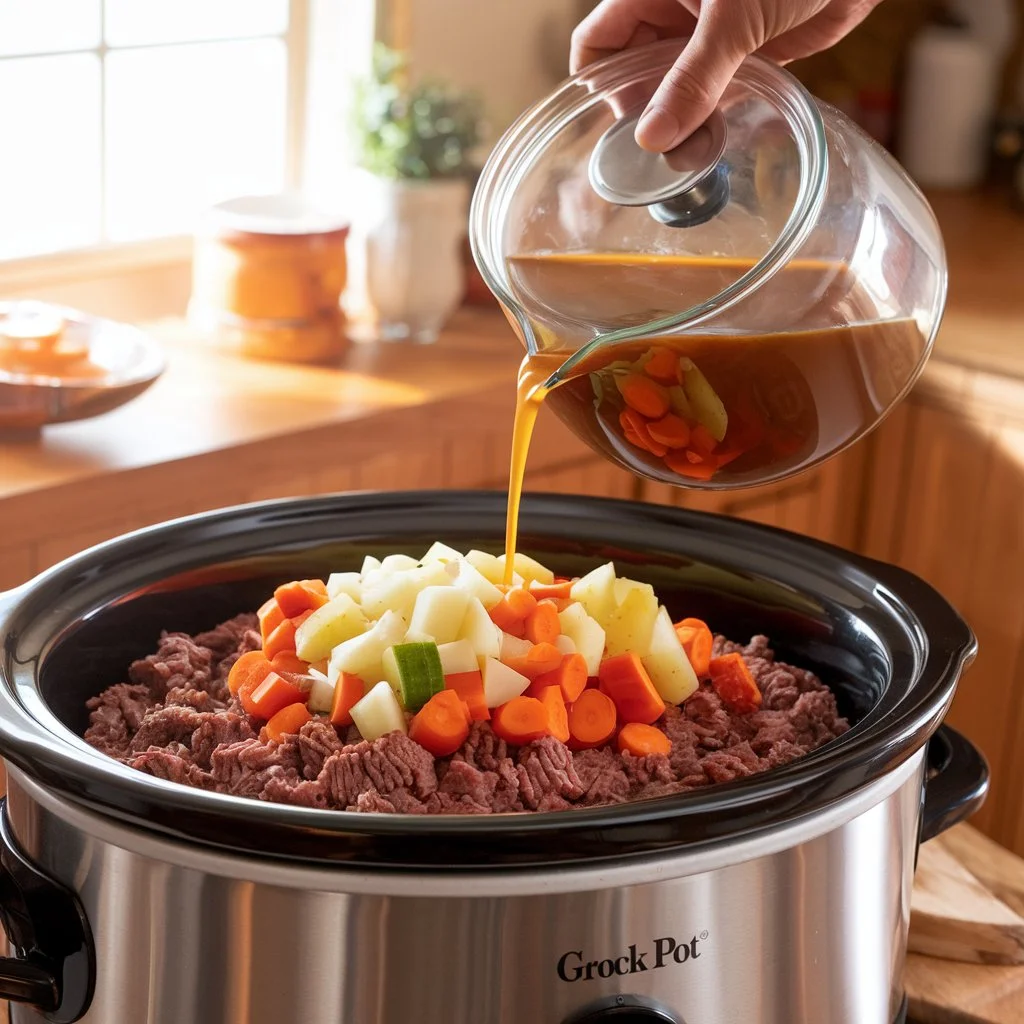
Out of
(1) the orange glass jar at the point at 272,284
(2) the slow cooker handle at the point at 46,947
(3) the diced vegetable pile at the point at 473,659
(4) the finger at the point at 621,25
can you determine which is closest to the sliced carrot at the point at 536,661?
(3) the diced vegetable pile at the point at 473,659

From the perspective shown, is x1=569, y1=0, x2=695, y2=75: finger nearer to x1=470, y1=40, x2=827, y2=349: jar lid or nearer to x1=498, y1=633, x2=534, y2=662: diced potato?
x1=470, y1=40, x2=827, y2=349: jar lid

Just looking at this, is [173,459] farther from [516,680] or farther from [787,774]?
[787,774]

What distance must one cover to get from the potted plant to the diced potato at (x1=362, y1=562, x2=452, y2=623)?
1.35m

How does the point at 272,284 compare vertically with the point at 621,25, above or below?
below

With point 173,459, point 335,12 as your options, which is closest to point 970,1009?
point 173,459

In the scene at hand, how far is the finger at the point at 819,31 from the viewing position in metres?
1.39

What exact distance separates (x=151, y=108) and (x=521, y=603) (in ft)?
5.82

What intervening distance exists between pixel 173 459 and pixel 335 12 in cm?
109

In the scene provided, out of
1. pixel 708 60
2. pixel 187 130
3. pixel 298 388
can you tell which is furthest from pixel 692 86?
pixel 187 130

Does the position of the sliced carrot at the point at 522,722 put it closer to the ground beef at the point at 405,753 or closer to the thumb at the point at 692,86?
the ground beef at the point at 405,753

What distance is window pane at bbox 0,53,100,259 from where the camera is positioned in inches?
94.1

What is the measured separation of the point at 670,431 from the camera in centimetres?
104

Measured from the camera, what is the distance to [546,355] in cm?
106

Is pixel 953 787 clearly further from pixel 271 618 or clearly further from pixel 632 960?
pixel 271 618
